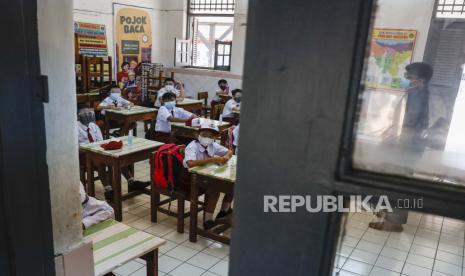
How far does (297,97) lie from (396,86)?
149 millimetres

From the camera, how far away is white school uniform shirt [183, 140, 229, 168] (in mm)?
3781

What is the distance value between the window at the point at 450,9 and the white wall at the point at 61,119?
1.10 meters

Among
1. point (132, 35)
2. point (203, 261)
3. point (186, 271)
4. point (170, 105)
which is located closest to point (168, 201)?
point (203, 261)

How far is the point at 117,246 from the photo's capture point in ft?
7.27

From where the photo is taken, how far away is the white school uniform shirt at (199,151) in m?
3.78

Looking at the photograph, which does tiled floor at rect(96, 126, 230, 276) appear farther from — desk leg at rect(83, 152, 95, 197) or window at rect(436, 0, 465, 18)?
window at rect(436, 0, 465, 18)

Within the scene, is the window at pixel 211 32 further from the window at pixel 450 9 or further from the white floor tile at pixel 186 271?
the window at pixel 450 9

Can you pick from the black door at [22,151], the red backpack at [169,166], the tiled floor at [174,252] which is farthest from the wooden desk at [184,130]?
the black door at [22,151]

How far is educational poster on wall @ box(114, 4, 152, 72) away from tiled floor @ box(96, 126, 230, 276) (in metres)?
6.01

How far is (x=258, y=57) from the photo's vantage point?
56 cm

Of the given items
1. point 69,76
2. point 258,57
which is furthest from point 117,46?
point 258,57

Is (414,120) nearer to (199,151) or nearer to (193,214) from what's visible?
(193,214)

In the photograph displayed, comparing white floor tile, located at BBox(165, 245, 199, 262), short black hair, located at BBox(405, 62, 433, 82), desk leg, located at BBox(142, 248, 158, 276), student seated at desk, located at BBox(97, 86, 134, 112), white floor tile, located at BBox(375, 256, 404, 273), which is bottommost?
white floor tile, located at BBox(165, 245, 199, 262)

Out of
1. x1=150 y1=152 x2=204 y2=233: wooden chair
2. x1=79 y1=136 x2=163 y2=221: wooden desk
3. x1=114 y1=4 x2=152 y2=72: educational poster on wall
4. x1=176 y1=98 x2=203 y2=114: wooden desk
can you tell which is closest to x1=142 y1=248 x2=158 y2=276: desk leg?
x1=150 y1=152 x2=204 y2=233: wooden chair
